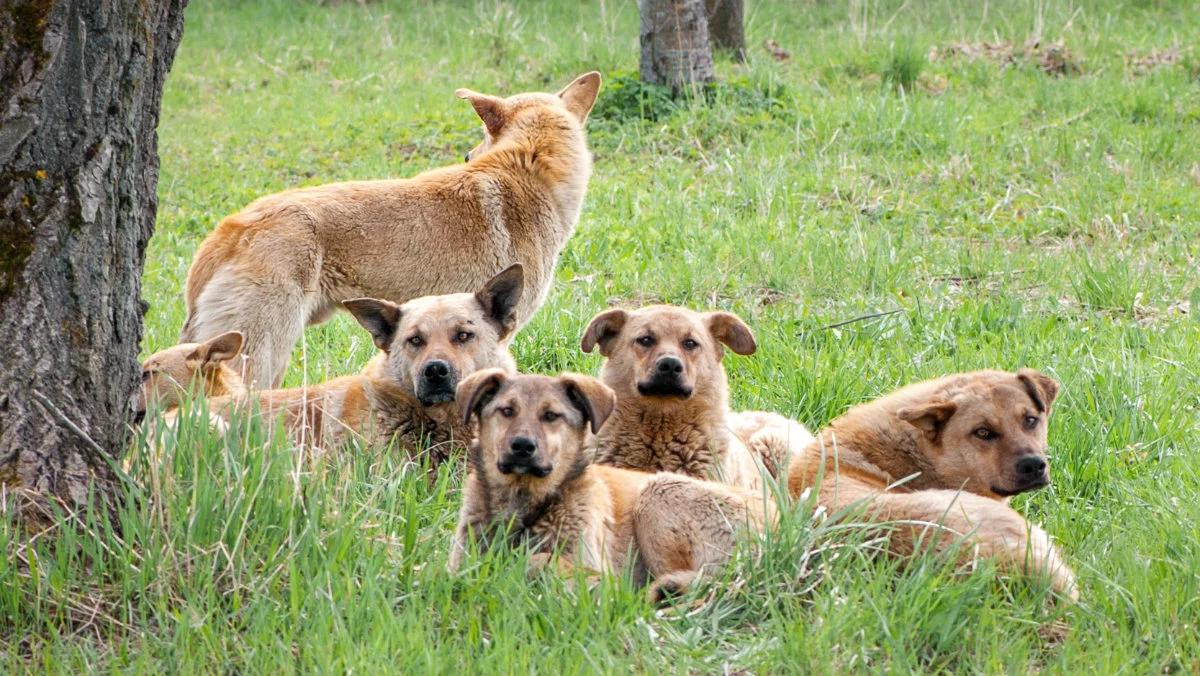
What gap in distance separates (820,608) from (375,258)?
13.4 feet

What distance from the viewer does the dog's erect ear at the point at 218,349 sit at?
683 centimetres

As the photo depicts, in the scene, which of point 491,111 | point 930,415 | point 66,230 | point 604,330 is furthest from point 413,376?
point 491,111

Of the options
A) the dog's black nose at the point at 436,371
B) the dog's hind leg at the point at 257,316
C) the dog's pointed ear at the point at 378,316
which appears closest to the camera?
the dog's black nose at the point at 436,371

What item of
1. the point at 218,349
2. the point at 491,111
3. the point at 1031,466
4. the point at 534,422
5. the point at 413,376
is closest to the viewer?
the point at 534,422

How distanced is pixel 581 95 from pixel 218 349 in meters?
3.34

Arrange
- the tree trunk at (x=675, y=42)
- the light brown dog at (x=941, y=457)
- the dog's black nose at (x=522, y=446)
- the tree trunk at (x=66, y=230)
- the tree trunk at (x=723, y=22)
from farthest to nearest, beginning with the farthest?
the tree trunk at (x=723, y=22)
the tree trunk at (x=675, y=42)
the light brown dog at (x=941, y=457)
the dog's black nose at (x=522, y=446)
the tree trunk at (x=66, y=230)

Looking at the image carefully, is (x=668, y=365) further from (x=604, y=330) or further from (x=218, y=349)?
(x=218, y=349)

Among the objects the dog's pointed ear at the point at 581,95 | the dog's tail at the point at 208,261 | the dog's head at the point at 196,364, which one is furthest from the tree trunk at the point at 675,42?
the dog's head at the point at 196,364

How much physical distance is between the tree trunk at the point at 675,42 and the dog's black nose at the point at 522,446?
341 inches

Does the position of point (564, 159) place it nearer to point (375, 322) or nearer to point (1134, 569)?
point (375, 322)

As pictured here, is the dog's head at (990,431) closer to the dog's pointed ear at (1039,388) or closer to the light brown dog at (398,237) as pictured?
the dog's pointed ear at (1039,388)

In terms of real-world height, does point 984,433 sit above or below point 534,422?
below

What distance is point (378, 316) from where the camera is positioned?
6.88 meters

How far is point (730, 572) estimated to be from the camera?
4676mm
